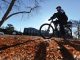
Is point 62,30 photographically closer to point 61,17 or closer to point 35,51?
point 61,17

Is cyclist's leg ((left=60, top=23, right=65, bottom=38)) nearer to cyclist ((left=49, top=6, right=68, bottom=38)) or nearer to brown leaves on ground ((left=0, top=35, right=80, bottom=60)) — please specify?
cyclist ((left=49, top=6, right=68, bottom=38))

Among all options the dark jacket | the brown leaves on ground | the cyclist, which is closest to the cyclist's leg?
the cyclist

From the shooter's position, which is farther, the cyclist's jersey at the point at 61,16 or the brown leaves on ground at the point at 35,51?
the cyclist's jersey at the point at 61,16

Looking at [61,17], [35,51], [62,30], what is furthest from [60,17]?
[35,51]

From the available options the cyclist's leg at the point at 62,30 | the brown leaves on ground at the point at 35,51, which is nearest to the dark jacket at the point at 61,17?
the cyclist's leg at the point at 62,30

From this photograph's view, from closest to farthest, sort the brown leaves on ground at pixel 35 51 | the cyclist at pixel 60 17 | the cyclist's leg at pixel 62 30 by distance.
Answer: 1. the brown leaves on ground at pixel 35 51
2. the cyclist at pixel 60 17
3. the cyclist's leg at pixel 62 30

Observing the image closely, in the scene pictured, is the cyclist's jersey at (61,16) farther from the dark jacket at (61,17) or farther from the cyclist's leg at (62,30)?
the cyclist's leg at (62,30)

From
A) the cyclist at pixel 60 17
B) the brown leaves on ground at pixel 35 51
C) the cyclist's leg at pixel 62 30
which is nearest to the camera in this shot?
the brown leaves on ground at pixel 35 51

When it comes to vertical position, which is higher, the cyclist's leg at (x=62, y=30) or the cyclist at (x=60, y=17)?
the cyclist at (x=60, y=17)

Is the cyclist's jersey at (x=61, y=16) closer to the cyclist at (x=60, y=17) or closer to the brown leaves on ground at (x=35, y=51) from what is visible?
the cyclist at (x=60, y=17)

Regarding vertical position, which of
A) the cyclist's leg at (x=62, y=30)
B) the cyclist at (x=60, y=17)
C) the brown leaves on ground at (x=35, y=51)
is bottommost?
the brown leaves on ground at (x=35, y=51)

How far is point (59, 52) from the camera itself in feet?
42.6

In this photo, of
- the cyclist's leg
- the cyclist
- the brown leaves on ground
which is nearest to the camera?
the brown leaves on ground

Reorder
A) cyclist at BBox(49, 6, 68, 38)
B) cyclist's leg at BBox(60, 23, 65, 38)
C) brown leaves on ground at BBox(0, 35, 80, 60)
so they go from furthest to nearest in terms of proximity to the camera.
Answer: cyclist's leg at BBox(60, 23, 65, 38)
cyclist at BBox(49, 6, 68, 38)
brown leaves on ground at BBox(0, 35, 80, 60)
